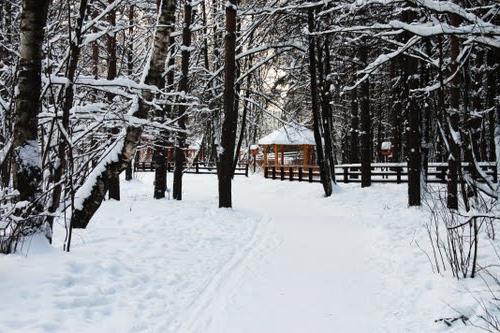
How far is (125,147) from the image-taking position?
6.21m

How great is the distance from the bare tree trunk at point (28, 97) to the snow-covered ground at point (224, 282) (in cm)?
83

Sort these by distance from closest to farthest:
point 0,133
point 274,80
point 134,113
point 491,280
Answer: point 491,280
point 0,133
point 134,113
point 274,80

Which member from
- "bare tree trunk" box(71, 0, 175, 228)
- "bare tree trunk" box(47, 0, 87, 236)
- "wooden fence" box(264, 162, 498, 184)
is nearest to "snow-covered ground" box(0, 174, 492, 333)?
"bare tree trunk" box(71, 0, 175, 228)

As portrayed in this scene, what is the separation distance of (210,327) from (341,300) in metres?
1.85

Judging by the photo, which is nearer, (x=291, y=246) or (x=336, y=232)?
(x=291, y=246)

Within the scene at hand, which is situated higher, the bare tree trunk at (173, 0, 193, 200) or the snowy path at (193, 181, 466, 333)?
the bare tree trunk at (173, 0, 193, 200)

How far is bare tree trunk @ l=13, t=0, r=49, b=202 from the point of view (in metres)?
4.85

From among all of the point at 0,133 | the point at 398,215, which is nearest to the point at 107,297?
the point at 0,133

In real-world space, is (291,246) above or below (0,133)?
below

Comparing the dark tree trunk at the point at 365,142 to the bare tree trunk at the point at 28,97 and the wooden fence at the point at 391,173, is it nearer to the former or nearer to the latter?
the wooden fence at the point at 391,173

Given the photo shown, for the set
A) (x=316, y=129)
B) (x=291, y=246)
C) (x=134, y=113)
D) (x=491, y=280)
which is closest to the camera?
(x=491, y=280)

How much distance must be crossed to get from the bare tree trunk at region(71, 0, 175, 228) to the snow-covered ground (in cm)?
53

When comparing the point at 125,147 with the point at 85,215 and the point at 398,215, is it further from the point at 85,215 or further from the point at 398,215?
the point at 398,215

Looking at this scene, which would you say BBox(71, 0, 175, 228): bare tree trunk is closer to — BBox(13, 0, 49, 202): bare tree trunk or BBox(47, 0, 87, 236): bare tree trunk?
BBox(47, 0, 87, 236): bare tree trunk
